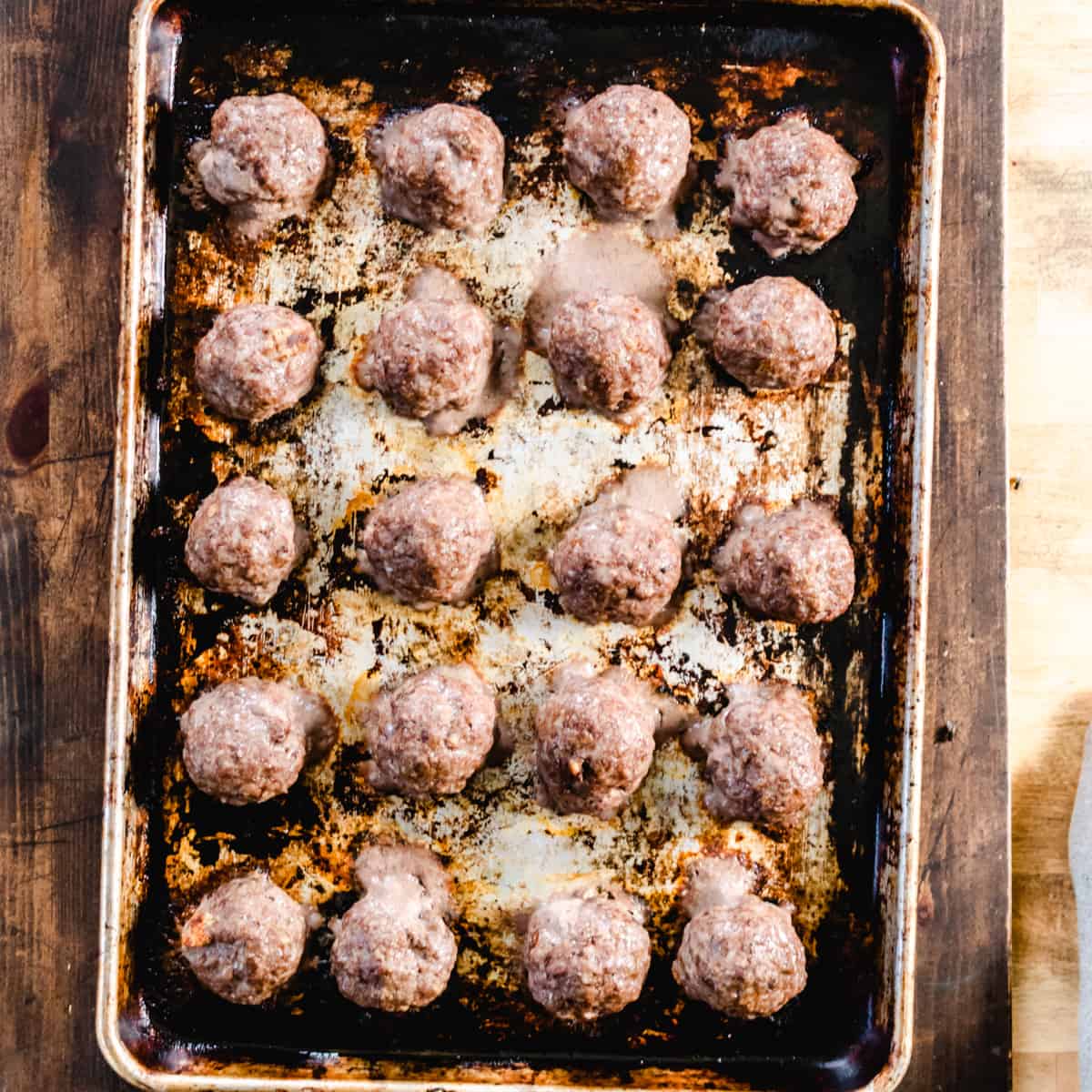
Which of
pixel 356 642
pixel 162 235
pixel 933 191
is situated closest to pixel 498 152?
pixel 162 235

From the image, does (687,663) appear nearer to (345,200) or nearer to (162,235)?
(345,200)

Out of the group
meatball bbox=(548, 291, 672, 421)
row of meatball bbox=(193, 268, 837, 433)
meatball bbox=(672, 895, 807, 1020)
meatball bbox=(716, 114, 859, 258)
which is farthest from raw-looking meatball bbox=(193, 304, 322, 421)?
meatball bbox=(672, 895, 807, 1020)

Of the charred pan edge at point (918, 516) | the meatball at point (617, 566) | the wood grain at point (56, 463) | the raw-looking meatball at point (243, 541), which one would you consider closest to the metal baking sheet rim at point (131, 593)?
the charred pan edge at point (918, 516)

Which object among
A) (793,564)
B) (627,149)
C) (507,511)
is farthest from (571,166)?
(793,564)

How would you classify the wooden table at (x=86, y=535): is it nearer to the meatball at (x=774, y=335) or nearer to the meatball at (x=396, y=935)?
the meatball at (x=774, y=335)

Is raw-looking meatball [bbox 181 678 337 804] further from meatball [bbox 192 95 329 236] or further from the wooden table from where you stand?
meatball [bbox 192 95 329 236]
